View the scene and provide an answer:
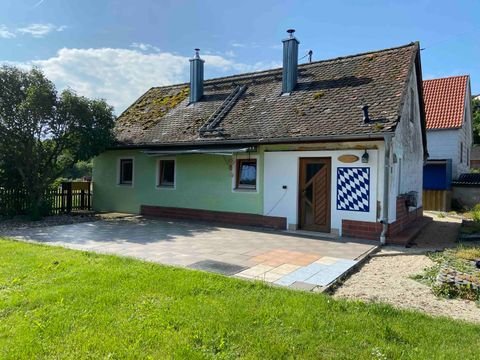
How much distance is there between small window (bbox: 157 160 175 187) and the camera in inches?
624

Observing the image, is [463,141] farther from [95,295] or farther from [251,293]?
[95,295]

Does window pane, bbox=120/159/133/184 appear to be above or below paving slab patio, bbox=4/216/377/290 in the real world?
above

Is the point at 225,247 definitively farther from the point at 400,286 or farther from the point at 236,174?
the point at 236,174

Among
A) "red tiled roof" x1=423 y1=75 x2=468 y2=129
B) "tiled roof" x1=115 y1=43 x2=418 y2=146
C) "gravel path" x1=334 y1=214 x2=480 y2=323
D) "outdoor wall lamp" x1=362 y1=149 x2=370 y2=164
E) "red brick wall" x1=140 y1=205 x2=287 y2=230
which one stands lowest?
"gravel path" x1=334 y1=214 x2=480 y2=323

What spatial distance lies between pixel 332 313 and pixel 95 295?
11.0 feet

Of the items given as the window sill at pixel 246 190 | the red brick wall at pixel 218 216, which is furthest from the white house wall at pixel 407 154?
the window sill at pixel 246 190

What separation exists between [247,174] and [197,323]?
956 cm

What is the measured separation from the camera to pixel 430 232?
13.4m

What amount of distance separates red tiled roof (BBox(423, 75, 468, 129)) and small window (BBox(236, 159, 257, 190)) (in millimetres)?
15593

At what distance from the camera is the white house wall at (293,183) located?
10.9 metres

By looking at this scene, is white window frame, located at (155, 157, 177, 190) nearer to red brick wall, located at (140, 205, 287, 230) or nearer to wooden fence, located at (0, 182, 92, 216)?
red brick wall, located at (140, 205, 287, 230)

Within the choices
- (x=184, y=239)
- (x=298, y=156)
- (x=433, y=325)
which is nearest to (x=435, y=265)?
(x=433, y=325)

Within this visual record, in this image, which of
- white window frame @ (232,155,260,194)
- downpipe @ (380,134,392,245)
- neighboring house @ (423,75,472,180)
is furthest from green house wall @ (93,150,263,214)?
neighboring house @ (423,75,472,180)

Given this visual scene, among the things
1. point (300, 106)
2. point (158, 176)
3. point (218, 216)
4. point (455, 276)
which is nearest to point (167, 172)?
point (158, 176)
